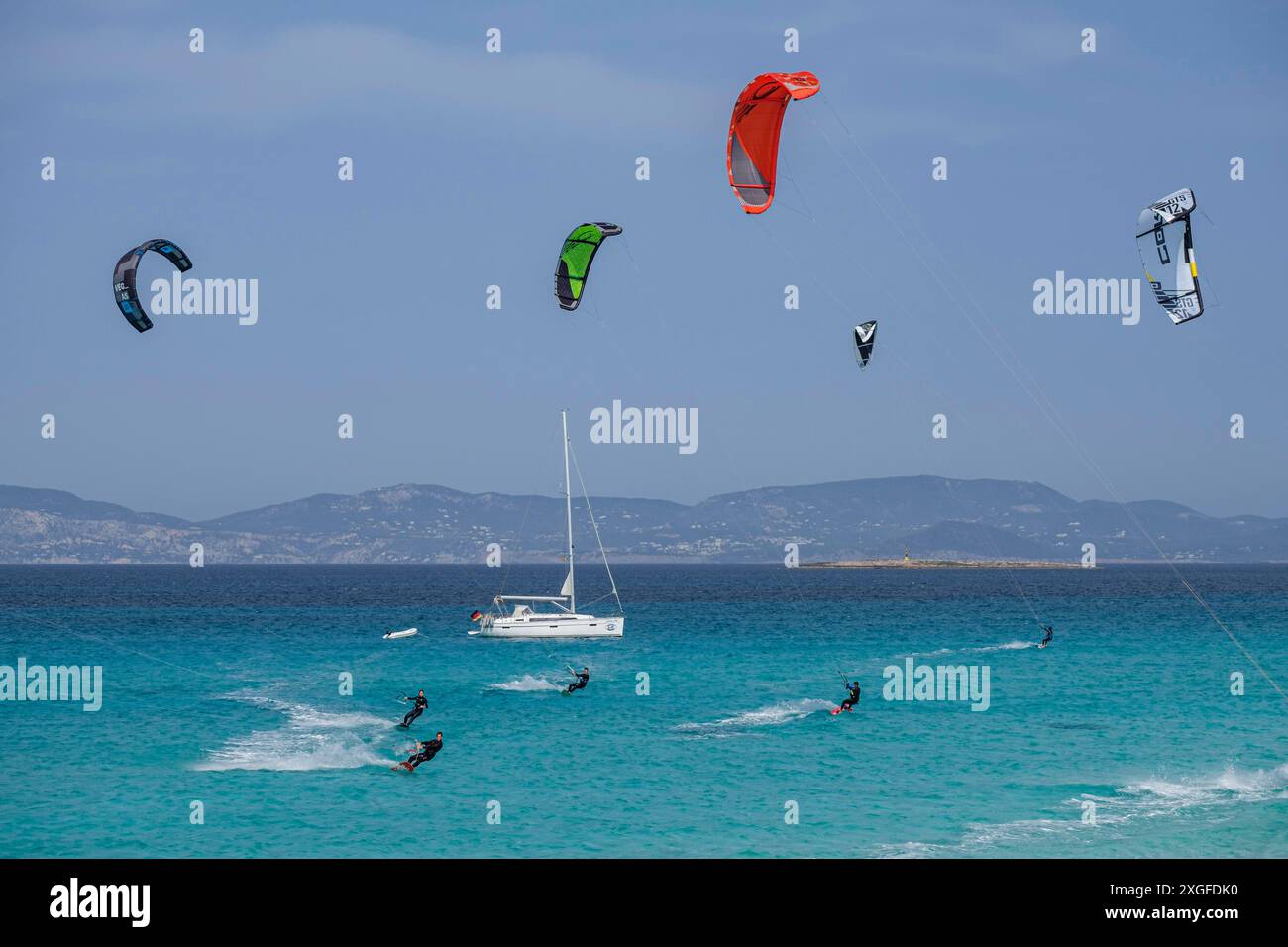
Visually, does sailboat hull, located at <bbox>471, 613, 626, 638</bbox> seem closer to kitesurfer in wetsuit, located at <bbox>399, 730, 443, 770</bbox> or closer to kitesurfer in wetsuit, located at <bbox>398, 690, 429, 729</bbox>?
kitesurfer in wetsuit, located at <bbox>398, 690, 429, 729</bbox>

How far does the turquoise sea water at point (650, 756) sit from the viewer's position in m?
19.3

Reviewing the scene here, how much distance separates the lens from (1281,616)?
79.9 meters

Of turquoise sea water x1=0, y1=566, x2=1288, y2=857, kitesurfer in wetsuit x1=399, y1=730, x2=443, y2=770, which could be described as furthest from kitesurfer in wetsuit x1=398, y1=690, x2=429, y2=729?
kitesurfer in wetsuit x1=399, y1=730, x2=443, y2=770

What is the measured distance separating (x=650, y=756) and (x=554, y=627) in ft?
91.5

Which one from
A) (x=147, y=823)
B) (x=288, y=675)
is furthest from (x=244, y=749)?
(x=288, y=675)

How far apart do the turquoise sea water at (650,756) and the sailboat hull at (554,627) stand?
36.6 inches

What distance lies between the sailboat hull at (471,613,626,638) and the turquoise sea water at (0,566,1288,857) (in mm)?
930

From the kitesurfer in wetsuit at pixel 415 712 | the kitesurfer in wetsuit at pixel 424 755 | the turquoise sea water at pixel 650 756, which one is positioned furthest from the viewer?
the kitesurfer in wetsuit at pixel 415 712

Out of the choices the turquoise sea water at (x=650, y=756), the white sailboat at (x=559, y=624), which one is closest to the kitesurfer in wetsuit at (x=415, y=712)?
the turquoise sea water at (x=650, y=756)

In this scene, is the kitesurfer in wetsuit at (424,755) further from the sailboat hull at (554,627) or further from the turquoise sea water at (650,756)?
the sailboat hull at (554,627)

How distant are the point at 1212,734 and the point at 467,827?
17.6 metres

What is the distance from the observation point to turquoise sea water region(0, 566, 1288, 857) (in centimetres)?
1928

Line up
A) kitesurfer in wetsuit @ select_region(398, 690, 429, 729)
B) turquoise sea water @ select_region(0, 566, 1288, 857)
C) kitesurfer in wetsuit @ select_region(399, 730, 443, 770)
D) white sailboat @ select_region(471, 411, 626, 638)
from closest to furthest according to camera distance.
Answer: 1. turquoise sea water @ select_region(0, 566, 1288, 857)
2. kitesurfer in wetsuit @ select_region(399, 730, 443, 770)
3. kitesurfer in wetsuit @ select_region(398, 690, 429, 729)
4. white sailboat @ select_region(471, 411, 626, 638)
